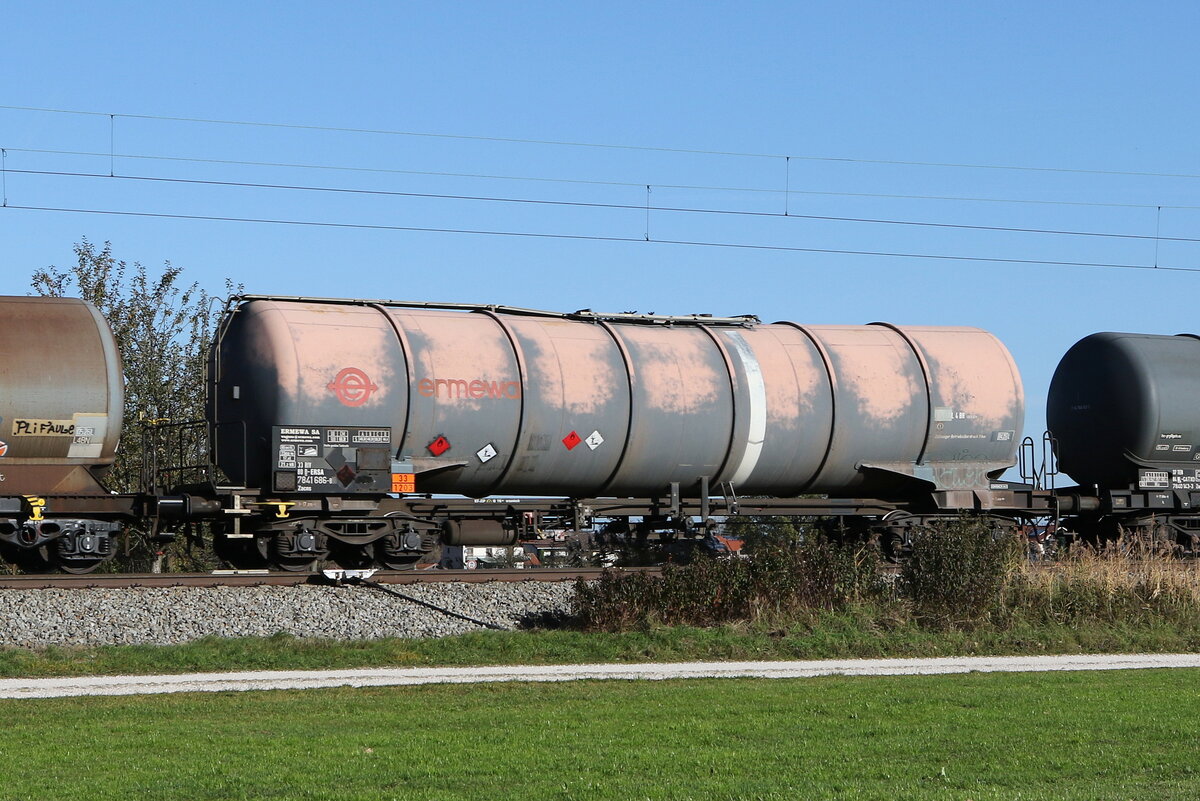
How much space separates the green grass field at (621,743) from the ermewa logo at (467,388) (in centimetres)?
705

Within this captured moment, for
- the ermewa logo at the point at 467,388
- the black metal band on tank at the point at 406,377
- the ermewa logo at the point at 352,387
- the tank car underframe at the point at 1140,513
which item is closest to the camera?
the ermewa logo at the point at 352,387

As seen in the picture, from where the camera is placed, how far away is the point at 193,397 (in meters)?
26.9

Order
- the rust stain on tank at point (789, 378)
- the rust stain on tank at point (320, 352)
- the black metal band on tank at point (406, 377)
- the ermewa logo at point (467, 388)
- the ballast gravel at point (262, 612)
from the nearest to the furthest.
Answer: the ballast gravel at point (262, 612), the rust stain on tank at point (320, 352), the black metal band on tank at point (406, 377), the ermewa logo at point (467, 388), the rust stain on tank at point (789, 378)

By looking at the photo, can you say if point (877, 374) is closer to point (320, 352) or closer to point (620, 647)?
point (620, 647)

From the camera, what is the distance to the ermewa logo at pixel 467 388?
1869 centimetres

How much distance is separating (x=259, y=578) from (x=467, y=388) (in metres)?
3.74

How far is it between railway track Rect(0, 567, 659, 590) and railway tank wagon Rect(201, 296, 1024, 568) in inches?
28.5

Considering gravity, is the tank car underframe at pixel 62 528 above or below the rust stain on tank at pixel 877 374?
below

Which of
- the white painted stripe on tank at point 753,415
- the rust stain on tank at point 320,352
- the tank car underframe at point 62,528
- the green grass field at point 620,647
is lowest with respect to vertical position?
the green grass field at point 620,647

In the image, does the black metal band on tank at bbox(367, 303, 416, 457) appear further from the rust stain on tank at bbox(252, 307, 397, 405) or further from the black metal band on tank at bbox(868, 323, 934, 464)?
the black metal band on tank at bbox(868, 323, 934, 464)

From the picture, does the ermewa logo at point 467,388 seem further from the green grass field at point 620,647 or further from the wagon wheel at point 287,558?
the green grass field at point 620,647

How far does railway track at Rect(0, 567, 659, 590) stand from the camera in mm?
16828

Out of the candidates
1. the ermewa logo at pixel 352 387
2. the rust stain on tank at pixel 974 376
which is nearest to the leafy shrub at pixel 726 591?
the ermewa logo at pixel 352 387

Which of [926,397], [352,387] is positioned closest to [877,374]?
[926,397]
